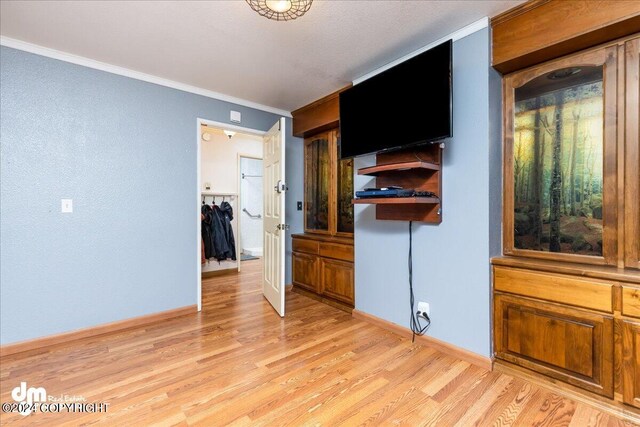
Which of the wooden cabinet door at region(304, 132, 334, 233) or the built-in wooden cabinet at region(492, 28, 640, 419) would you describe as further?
the wooden cabinet door at region(304, 132, 334, 233)

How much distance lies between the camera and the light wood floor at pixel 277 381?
1.58 meters

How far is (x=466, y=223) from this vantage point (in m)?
2.13

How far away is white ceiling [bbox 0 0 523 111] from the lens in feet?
6.18

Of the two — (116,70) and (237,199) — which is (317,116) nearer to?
(116,70)

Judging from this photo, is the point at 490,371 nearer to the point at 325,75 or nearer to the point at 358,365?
the point at 358,365

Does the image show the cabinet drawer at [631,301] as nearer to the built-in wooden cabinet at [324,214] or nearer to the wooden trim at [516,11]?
the wooden trim at [516,11]

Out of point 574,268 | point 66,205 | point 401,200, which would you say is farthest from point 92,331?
point 574,268

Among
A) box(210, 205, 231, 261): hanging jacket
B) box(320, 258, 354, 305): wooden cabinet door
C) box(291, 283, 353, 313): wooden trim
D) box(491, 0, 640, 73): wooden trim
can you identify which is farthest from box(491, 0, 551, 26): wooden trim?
box(210, 205, 231, 261): hanging jacket

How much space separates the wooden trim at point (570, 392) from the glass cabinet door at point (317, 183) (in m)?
2.23

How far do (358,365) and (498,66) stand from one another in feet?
7.56

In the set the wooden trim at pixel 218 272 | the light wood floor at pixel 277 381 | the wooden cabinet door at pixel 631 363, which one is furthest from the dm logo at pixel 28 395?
the wooden cabinet door at pixel 631 363

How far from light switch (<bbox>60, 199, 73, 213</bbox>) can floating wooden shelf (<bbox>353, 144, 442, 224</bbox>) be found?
2436mm

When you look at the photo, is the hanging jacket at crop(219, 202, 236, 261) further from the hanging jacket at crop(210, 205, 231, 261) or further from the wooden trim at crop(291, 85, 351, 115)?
the wooden trim at crop(291, 85, 351, 115)

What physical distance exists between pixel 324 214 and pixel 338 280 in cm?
86
